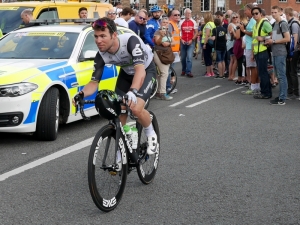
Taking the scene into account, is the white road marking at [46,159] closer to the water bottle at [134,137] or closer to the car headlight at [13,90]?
the car headlight at [13,90]

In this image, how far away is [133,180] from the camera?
275 inches

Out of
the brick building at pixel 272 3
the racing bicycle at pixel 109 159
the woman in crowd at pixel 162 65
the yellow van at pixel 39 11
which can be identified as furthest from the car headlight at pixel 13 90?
the brick building at pixel 272 3

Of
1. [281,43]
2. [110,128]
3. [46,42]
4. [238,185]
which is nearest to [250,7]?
[281,43]

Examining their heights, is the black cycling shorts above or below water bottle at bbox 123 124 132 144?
above

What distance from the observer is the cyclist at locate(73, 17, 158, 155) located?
6066mm

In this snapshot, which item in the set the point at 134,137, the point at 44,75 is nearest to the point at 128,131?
Answer: the point at 134,137

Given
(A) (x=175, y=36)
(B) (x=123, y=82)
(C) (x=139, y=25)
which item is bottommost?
(A) (x=175, y=36)

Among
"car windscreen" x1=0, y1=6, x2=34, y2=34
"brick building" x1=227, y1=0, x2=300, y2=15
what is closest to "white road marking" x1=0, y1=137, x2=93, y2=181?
"car windscreen" x1=0, y1=6, x2=34, y2=34

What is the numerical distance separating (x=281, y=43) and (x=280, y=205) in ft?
24.9

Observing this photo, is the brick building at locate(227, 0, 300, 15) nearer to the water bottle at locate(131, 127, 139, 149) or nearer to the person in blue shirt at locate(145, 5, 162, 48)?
the person in blue shirt at locate(145, 5, 162, 48)

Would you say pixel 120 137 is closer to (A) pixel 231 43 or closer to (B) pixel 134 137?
(B) pixel 134 137

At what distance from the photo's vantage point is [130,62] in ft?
21.3

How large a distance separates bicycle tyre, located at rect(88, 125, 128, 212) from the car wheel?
3.16 metres

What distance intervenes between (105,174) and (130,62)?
124 centimetres
